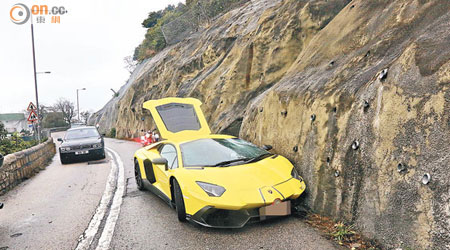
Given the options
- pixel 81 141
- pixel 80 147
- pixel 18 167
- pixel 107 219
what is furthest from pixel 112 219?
pixel 81 141

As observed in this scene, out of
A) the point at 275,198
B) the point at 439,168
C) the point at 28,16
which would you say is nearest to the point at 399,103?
the point at 439,168

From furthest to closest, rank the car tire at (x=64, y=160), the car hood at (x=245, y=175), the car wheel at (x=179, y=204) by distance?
the car tire at (x=64, y=160) → the car wheel at (x=179, y=204) → the car hood at (x=245, y=175)

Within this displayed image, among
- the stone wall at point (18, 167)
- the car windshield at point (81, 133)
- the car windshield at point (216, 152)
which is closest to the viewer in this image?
the car windshield at point (216, 152)

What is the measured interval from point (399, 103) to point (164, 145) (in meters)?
4.06

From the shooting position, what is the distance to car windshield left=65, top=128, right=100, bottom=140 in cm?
1301

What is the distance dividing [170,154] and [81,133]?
9.71 metres

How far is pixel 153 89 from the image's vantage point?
26469 millimetres

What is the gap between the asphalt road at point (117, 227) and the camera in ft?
11.9

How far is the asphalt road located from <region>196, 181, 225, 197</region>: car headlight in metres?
0.52

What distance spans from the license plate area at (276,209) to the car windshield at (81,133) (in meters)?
11.3

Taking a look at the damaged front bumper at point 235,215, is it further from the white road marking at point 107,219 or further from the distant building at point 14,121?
the distant building at point 14,121

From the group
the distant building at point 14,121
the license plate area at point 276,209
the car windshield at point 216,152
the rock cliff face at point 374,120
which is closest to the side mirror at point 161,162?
the car windshield at point 216,152

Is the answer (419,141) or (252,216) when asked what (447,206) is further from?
Result: (252,216)

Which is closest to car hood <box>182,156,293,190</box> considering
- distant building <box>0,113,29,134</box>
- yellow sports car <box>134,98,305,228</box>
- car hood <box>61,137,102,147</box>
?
yellow sports car <box>134,98,305,228</box>
